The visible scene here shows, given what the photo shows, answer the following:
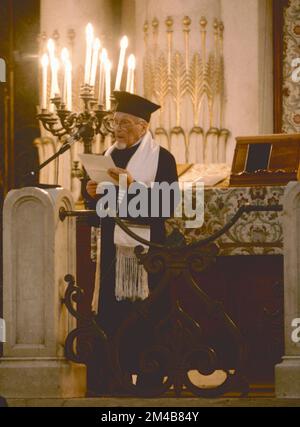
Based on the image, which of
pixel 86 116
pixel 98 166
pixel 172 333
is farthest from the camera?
pixel 86 116

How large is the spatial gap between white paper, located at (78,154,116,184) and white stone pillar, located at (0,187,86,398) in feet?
0.96

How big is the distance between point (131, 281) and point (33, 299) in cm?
73

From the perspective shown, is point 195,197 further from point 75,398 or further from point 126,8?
point 126,8

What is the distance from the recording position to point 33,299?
821cm

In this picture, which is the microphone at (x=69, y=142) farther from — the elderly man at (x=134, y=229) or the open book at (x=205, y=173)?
the open book at (x=205, y=173)

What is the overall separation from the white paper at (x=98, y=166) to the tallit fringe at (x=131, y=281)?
50cm

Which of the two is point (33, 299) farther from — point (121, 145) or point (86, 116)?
point (86, 116)

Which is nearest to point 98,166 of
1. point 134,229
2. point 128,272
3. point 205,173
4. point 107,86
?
point 134,229

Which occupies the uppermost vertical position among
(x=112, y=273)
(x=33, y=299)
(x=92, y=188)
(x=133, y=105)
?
(x=133, y=105)

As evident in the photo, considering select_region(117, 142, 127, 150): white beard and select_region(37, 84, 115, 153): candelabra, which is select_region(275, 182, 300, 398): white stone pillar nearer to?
select_region(117, 142, 127, 150): white beard

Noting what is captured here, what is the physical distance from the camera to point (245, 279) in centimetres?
967

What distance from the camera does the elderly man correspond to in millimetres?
8641

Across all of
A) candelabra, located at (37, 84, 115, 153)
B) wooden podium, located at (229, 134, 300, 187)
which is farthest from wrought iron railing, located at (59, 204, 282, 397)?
candelabra, located at (37, 84, 115, 153)

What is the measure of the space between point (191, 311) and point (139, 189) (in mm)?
1553
